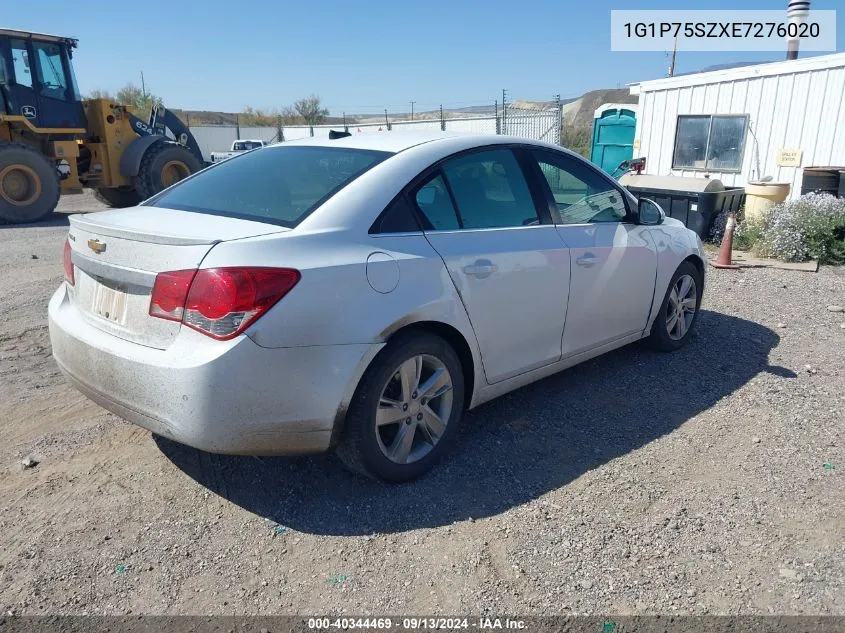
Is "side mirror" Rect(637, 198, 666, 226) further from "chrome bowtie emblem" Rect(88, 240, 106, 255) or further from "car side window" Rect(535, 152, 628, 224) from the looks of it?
"chrome bowtie emblem" Rect(88, 240, 106, 255)

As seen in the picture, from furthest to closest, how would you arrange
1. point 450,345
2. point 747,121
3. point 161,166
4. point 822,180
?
point 161,166
point 747,121
point 822,180
point 450,345

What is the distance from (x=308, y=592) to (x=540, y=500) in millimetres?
1182

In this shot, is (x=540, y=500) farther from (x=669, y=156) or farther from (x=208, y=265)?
(x=669, y=156)

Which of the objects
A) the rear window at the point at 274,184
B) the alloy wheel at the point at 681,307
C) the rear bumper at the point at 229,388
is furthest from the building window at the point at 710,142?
the rear bumper at the point at 229,388

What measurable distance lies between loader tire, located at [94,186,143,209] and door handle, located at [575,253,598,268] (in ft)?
44.8

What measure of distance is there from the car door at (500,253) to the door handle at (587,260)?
5.4 inches

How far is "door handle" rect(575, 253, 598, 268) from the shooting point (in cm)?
391

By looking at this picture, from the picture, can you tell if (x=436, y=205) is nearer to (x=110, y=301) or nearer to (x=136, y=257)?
(x=136, y=257)

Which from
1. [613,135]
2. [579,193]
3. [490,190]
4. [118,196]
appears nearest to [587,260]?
[579,193]

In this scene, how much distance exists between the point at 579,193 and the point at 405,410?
6.53ft

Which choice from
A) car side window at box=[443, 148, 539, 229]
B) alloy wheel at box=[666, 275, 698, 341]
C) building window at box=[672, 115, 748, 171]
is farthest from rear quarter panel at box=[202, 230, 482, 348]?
building window at box=[672, 115, 748, 171]

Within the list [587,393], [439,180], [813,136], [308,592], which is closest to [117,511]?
[308,592]

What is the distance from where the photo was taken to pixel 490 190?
144 inches

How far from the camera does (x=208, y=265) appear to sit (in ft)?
8.44
